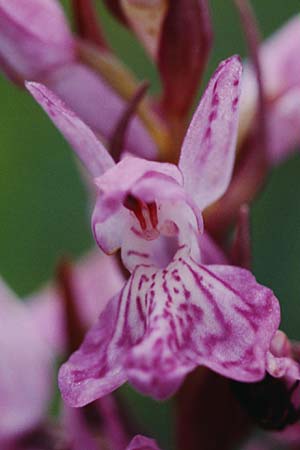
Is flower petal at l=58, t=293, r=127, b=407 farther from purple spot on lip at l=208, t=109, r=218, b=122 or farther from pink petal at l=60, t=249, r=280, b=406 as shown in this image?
purple spot on lip at l=208, t=109, r=218, b=122

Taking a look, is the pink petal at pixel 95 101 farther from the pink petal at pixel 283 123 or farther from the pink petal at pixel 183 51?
the pink petal at pixel 283 123

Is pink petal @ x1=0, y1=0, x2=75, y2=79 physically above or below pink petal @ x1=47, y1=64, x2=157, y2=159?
above

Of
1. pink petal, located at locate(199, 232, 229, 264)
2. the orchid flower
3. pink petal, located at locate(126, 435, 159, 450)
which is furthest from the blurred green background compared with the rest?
Answer: pink petal, located at locate(126, 435, 159, 450)

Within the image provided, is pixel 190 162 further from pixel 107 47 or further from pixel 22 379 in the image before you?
pixel 22 379

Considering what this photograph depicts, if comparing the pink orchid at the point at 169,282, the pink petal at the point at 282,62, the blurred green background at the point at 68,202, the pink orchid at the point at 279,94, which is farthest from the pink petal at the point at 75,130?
the blurred green background at the point at 68,202

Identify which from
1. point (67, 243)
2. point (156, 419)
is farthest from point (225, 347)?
point (67, 243)

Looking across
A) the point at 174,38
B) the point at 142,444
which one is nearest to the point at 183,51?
the point at 174,38
